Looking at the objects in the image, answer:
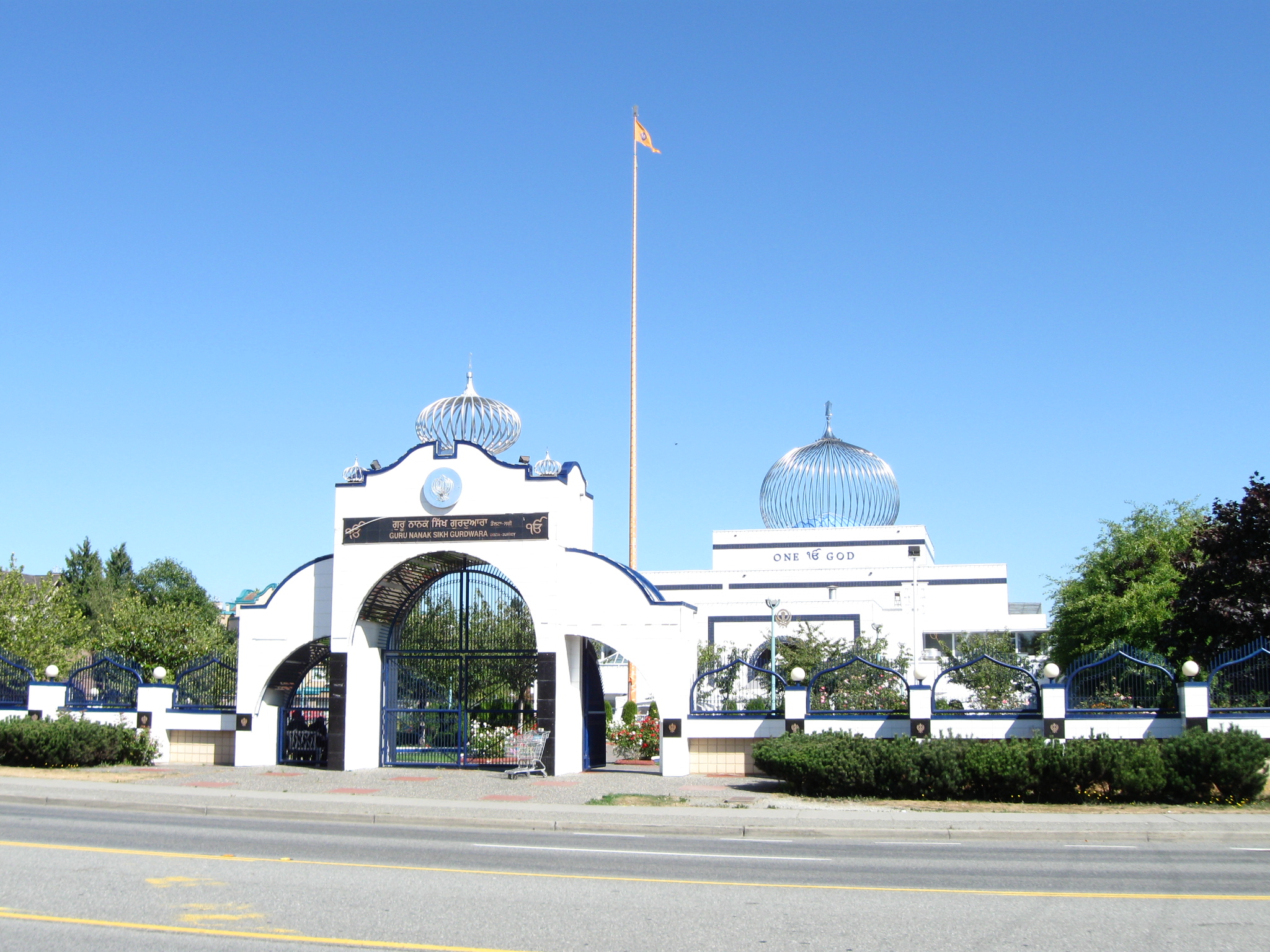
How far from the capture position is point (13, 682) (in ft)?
91.5

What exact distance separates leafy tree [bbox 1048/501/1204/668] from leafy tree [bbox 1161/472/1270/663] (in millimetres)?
6103

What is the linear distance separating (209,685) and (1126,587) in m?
31.4

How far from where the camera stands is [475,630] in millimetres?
24875

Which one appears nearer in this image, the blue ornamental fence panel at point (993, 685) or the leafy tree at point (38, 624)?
the blue ornamental fence panel at point (993, 685)

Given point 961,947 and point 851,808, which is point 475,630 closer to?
point 851,808

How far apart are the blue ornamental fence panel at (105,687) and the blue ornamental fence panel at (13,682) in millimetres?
1105

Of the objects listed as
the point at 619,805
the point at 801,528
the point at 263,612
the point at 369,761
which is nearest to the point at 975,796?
the point at 619,805

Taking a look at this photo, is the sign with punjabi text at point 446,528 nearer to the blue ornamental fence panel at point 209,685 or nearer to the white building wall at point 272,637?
the white building wall at point 272,637

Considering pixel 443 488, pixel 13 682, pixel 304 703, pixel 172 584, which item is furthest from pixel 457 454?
pixel 172 584

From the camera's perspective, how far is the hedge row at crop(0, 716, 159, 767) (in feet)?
77.6

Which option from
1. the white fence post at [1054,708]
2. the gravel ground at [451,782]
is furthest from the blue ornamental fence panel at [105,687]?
the white fence post at [1054,708]

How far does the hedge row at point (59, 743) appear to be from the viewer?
23641 mm

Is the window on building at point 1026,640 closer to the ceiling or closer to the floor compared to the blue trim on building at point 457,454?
closer to the floor

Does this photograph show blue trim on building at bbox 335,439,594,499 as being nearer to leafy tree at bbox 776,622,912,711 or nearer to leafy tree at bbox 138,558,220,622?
leafy tree at bbox 776,622,912,711
